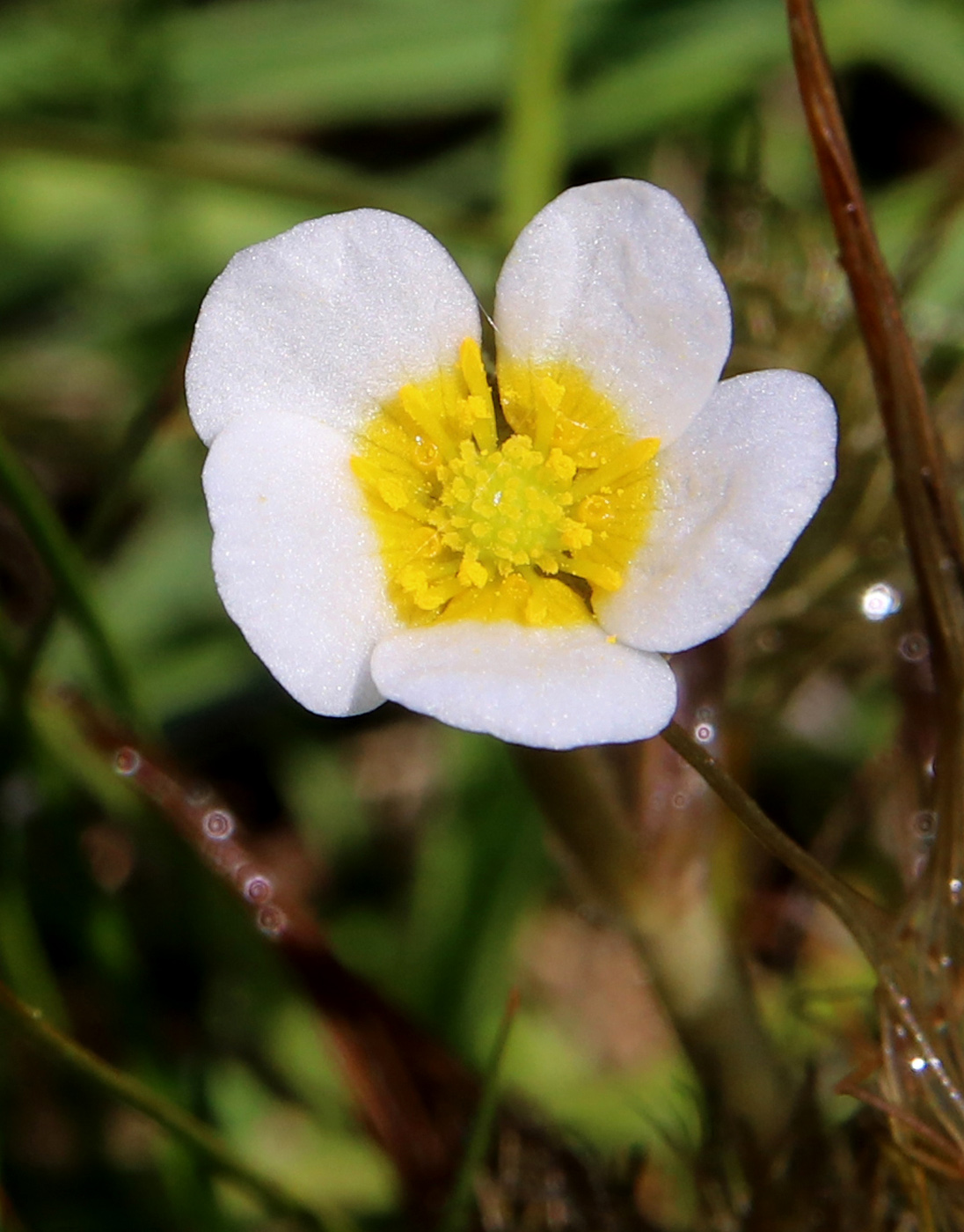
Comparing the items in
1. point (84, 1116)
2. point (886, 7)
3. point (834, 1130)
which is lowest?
point (84, 1116)

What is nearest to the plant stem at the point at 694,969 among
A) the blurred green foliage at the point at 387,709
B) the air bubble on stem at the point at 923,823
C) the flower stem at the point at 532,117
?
the blurred green foliage at the point at 387,709

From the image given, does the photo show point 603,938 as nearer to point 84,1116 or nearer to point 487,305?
point 84,1116

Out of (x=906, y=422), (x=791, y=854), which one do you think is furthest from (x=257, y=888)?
(x=906, y=422)

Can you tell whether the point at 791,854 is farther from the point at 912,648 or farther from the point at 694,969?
the point at 912,648

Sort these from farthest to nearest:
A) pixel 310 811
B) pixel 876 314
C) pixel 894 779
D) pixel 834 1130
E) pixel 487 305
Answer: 1. pixel 310 811
2. pixel 487 305
3. pixel 894 779
4. pixel 834 1130
5. pixel 876 314

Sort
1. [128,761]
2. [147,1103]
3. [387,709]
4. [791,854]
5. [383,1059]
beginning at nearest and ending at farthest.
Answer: [791,854] < [147,1103] < [383,1059] < [128,761] < [387,709]

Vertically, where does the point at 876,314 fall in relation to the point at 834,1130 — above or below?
above

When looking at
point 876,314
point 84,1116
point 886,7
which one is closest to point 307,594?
point 876,314
